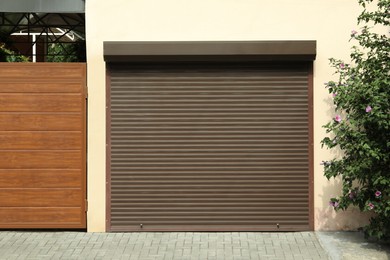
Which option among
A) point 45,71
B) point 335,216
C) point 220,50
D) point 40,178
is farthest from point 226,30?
point 40,178

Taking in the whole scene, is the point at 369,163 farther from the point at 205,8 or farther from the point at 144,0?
the point at 144,0

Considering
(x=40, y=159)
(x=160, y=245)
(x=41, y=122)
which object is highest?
(x=41, y=122)

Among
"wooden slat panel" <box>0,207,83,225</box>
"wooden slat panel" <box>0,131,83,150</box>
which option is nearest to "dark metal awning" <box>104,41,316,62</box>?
"wooden slat panel" <box>0,131,83,150</box>

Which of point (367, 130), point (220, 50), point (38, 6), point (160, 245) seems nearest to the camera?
Answer: point (367, 130)

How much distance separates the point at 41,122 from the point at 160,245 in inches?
93.8

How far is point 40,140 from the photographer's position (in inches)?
404

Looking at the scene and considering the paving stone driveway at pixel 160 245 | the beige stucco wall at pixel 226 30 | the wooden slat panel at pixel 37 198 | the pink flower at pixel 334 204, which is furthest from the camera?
the wooden slat panel at pixel 37 198

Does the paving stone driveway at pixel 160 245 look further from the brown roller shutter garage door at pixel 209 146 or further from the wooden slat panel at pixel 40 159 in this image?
the wooden slat panel at pixel 40 159

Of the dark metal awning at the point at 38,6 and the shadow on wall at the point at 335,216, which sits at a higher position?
the dark metal awning at the point at 38,6

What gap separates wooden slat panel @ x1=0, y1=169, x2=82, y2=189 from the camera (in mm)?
10258

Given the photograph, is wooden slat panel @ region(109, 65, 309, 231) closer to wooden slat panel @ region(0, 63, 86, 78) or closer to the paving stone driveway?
the paving stone driveway

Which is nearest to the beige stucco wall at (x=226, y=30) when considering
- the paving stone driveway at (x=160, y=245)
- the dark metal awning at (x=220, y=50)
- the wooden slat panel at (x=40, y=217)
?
the dark metal awning at (x=220, y=50)

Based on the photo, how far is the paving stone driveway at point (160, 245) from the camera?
350 inches

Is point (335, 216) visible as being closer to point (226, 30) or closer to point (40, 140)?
point (226, 30)
